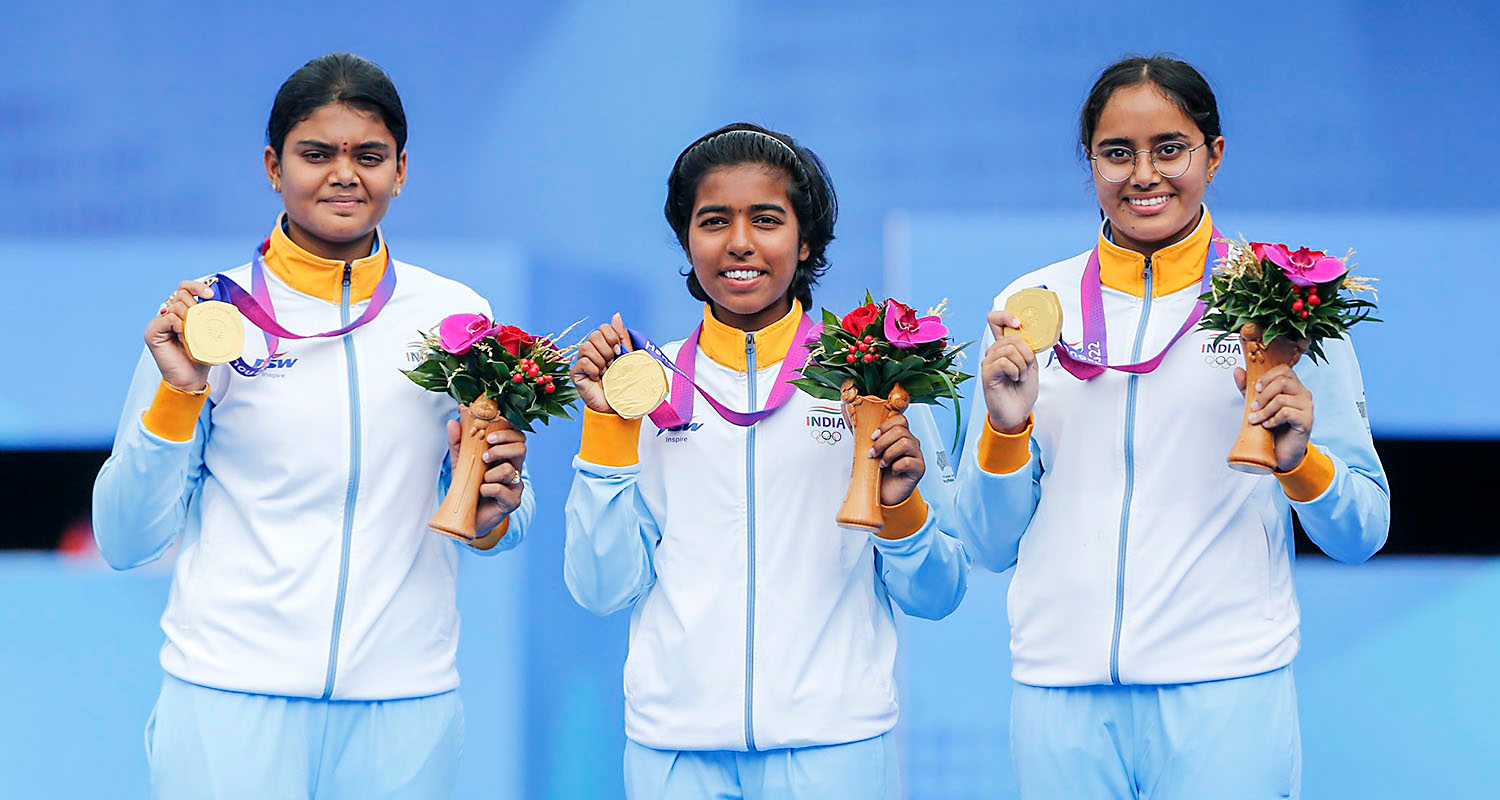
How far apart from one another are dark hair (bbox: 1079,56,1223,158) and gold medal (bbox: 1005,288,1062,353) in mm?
396

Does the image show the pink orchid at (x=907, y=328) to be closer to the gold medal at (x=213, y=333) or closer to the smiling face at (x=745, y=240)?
the smiling face at (x=745, y=240)

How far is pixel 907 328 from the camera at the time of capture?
8.25 ft

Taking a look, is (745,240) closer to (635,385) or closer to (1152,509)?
(635,385)

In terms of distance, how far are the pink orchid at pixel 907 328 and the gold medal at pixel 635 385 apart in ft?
1.23

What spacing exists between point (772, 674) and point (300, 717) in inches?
29.9

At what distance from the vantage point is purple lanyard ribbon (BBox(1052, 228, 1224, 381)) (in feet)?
8.63

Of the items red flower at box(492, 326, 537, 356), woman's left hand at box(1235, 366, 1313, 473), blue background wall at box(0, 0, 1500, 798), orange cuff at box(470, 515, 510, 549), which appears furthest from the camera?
blue background wall at box(0, 0, 1500, 798)

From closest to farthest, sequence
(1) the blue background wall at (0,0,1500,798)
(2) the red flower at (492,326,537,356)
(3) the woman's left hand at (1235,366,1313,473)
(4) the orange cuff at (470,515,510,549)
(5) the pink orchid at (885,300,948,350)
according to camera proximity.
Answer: (3) the woman's left hand at (1235,366,1313,473)
(5) the pink orchid at (885,300,948,350)
(2) the red flower at (492,326,537,356)
(4) the orange cuff at (470,515,510,549)
(1) the blue background wall at (0,0,1500,798)

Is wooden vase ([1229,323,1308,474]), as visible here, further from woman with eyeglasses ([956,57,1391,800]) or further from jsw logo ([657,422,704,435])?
jsw logo ([657,422,704,435])

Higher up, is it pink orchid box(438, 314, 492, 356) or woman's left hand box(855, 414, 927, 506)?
pink orchid box(438, 314, 492, 356)

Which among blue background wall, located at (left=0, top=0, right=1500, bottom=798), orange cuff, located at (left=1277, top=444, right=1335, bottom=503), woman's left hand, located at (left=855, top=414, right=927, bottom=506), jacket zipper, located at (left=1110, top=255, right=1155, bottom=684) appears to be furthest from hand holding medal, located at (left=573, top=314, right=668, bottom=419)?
blue background wall, located at (left=0, top=0, right=1500, bottom=798)

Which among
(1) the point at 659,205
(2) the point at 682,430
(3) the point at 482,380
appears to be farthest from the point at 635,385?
(1) the point at 659,205

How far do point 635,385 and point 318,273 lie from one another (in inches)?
24.4

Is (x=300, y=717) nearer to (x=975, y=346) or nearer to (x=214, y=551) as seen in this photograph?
(x=214, y=551)
